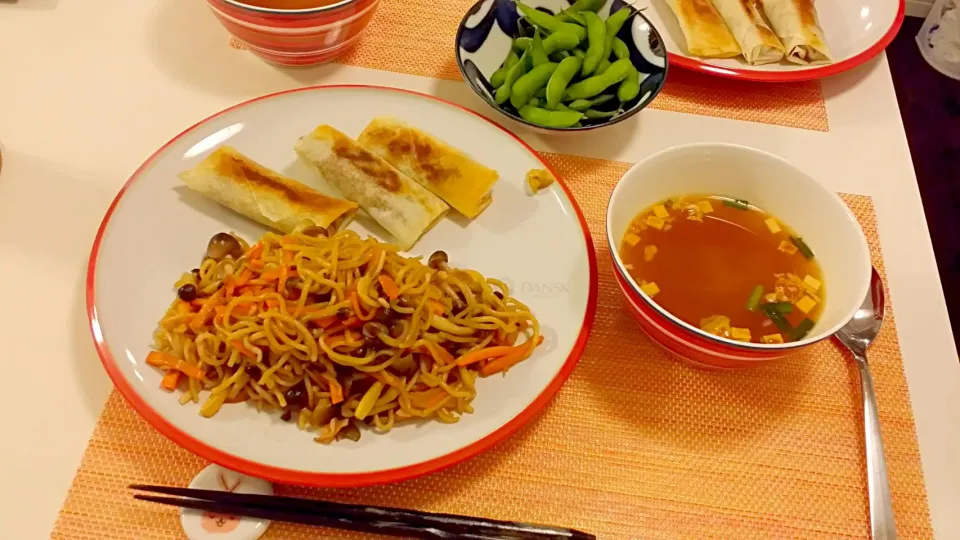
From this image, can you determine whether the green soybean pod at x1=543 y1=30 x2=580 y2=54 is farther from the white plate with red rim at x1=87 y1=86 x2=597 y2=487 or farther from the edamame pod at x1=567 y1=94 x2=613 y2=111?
the white plate with red rim at x1=87 y1=86 x2=597 y2=487

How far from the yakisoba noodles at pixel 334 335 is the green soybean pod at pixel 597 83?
62 centimetres

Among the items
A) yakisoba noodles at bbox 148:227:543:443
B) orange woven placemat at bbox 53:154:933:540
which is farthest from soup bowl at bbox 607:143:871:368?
yakisoba noodles at bbox 148:227:543:443

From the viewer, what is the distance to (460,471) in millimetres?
1309

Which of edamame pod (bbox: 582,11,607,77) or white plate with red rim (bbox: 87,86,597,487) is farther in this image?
edamame pod (bbox: 582,11,607,77)

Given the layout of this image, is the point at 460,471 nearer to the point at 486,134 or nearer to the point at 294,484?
the point at 294,484

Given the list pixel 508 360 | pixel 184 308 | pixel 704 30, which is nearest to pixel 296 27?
pixel 184 308

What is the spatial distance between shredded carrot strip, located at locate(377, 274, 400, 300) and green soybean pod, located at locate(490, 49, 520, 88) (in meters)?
0.70

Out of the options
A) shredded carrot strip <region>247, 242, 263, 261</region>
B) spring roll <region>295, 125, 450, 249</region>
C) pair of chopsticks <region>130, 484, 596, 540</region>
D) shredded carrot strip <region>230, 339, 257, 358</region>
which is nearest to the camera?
pair of chopsticks <region>130, 484, 596, 540</region>

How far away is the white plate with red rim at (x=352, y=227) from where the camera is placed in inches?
47.3

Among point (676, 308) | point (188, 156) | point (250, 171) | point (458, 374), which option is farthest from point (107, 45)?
point (676, 308)

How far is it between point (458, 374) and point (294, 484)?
36cm

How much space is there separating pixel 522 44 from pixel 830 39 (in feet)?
3.26

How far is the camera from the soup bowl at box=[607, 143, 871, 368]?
1.25m

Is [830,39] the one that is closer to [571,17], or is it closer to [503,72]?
[571,17]
